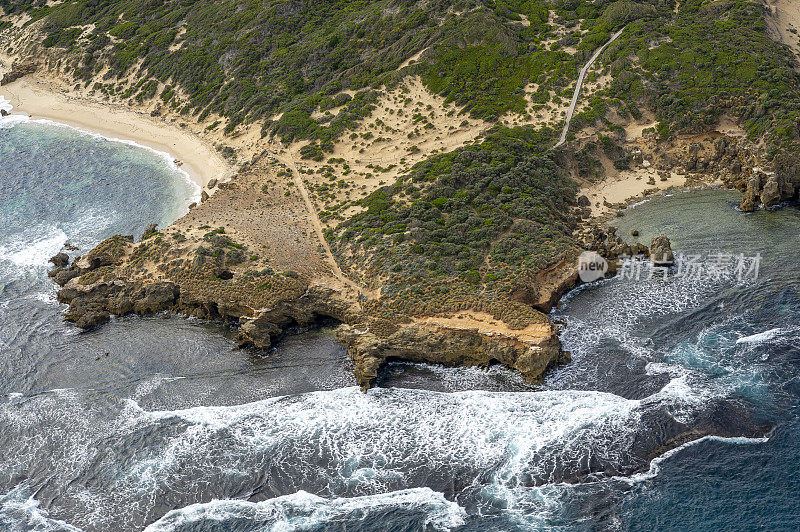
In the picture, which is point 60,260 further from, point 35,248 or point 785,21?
point 785,21

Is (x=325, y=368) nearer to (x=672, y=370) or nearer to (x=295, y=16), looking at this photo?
(x=672, y=370)

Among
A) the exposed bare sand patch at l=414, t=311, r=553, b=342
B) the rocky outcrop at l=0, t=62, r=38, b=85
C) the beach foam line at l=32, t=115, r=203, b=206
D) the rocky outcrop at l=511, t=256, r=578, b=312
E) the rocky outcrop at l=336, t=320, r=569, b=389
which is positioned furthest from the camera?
the rocky outcrop at l=0, t=62, r=38, b=85

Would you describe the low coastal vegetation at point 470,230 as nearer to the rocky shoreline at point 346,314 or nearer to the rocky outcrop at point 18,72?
the rocky shoreline at point 346,314

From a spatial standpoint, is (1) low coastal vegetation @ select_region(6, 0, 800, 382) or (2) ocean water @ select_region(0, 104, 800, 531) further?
(1) low coastal vegetation @ select_region(6, 0, 800, 382)

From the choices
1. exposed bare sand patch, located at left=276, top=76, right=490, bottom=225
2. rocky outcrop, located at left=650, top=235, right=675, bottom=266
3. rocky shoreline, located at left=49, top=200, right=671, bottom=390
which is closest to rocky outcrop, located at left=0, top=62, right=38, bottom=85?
rocky shoreline, located at left=49, top=200, right=671, bottom=390

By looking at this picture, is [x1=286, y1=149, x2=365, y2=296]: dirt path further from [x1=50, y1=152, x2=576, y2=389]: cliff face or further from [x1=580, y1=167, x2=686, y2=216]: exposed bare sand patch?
[x1=580, y1=167, x2=686, y2=216]: exposed bare sand patch

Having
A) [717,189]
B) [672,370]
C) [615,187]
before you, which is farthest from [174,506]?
[717,189]

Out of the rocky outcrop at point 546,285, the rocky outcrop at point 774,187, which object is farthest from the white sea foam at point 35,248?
the rocky outcrop at point 774,187

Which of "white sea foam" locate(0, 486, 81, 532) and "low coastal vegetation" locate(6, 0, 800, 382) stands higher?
"low coastal vegetation" locate(6, 0, 800, 382)
